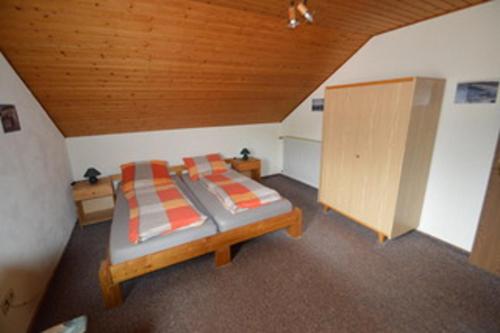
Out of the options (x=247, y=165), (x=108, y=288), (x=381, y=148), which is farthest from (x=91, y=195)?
(x=381, y=148)

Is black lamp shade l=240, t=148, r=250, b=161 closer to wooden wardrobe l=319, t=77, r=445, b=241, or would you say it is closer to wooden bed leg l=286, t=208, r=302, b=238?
wooden wardrobe l=319, t=77, r=445, b=241

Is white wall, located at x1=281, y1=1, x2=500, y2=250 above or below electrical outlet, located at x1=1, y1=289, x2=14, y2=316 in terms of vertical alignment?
above

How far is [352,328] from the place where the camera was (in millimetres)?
1529

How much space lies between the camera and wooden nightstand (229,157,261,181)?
3.96m

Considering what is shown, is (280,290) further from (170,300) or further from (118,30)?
(118,30)

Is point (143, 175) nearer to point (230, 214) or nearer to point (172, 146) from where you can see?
point (172, 146)

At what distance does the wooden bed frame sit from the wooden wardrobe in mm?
824

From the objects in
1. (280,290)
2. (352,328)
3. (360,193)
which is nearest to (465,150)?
(360,193)

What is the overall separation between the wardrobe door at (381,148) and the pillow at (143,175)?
2434 millimetres

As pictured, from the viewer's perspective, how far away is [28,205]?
1847 mm

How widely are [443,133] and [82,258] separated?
12.5 feet

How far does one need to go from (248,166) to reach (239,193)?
154 centimetres

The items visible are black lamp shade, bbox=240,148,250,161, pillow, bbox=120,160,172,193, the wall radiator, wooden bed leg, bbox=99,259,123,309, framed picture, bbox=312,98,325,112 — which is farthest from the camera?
black lamp shade, bbox=240,148,250,161

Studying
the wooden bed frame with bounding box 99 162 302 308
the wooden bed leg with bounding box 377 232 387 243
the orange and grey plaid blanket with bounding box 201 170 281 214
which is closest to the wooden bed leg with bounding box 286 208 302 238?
the wooden bed frame with bounding box 99 162 302 308
